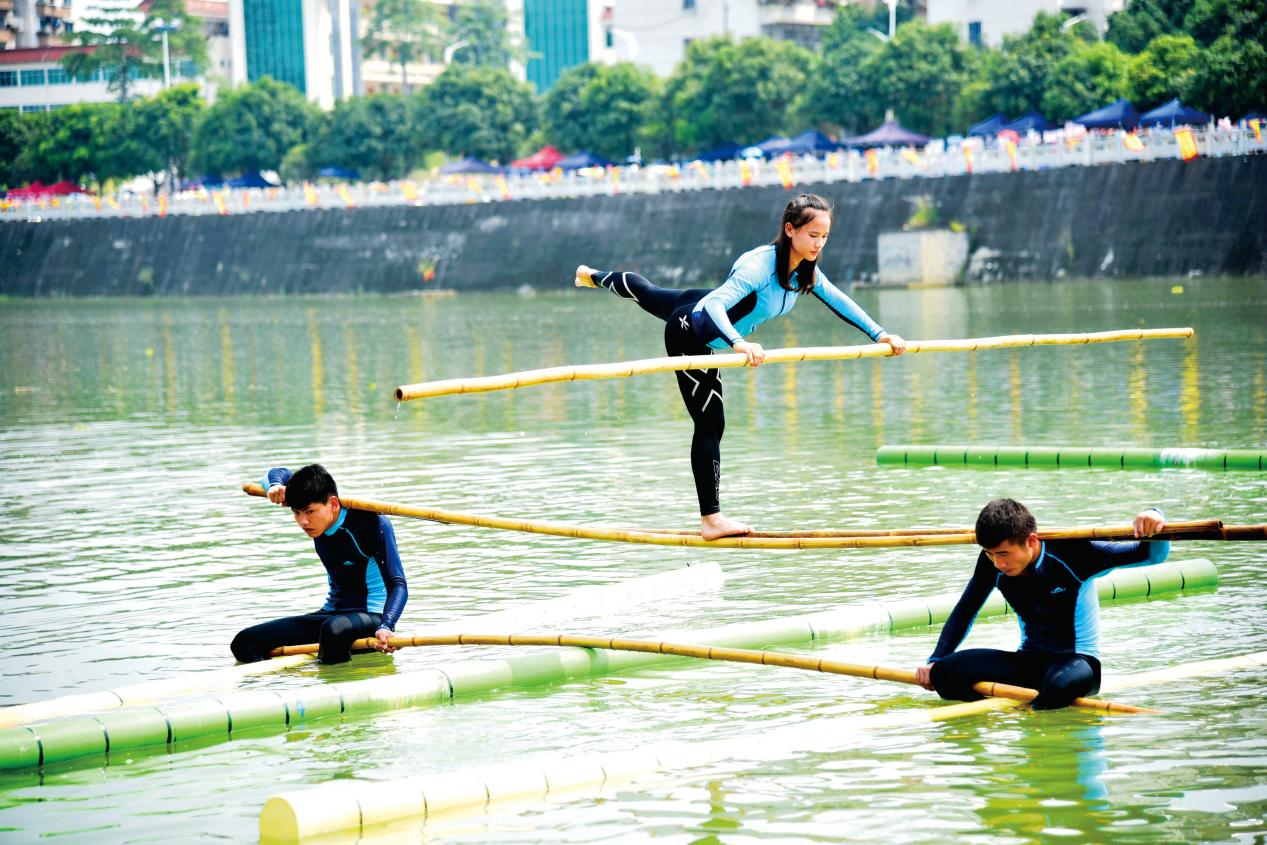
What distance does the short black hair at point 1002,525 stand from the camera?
8914mm

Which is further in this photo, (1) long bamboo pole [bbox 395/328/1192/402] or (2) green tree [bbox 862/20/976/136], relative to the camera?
(2) green tree [bbox 862/20/976/136]

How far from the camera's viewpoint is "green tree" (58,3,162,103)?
115 m

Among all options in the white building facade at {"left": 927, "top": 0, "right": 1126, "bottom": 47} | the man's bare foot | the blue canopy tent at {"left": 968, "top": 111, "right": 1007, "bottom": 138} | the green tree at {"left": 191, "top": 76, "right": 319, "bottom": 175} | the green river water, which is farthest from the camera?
the green tree at {"left": 191, "top": 76, "right": 319, "bottom": 175}

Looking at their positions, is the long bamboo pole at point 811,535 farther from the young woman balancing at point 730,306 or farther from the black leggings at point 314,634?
the black leggings at point 314,634

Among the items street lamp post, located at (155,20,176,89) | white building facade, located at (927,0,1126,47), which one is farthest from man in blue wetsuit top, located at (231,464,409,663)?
street lamp post, located at (155,20,176,89)

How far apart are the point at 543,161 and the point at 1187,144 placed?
39555 millimetres

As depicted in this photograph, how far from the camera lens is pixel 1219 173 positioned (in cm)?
5084

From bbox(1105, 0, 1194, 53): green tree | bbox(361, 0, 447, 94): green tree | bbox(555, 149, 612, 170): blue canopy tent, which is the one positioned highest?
bbox(361, 0, 447, 94): green tree

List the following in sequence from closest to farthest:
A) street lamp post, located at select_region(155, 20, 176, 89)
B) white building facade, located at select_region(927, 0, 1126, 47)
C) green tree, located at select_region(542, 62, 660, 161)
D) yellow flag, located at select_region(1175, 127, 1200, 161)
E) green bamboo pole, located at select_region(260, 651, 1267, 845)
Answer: green bamboo pole, located at select_region(260, 651, 1267, 845), yellow flag, located at select_region(1175, 127, 1200, 161), green tree, located at select_region(542, 62, 660, 161), white building facade, located at select_region(927, 0, 1126, 47), street lamp post, located at select_region(155, 20, 176, 89)

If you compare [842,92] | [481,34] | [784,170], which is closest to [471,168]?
[842,92]

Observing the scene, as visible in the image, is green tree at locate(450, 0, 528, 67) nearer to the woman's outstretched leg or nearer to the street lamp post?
the street lamp post

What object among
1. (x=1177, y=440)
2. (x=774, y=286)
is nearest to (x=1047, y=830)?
(x=774, y=286)

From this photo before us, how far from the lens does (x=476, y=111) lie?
3482 inches

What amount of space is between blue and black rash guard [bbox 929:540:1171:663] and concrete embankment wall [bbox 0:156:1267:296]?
43.8 meters
